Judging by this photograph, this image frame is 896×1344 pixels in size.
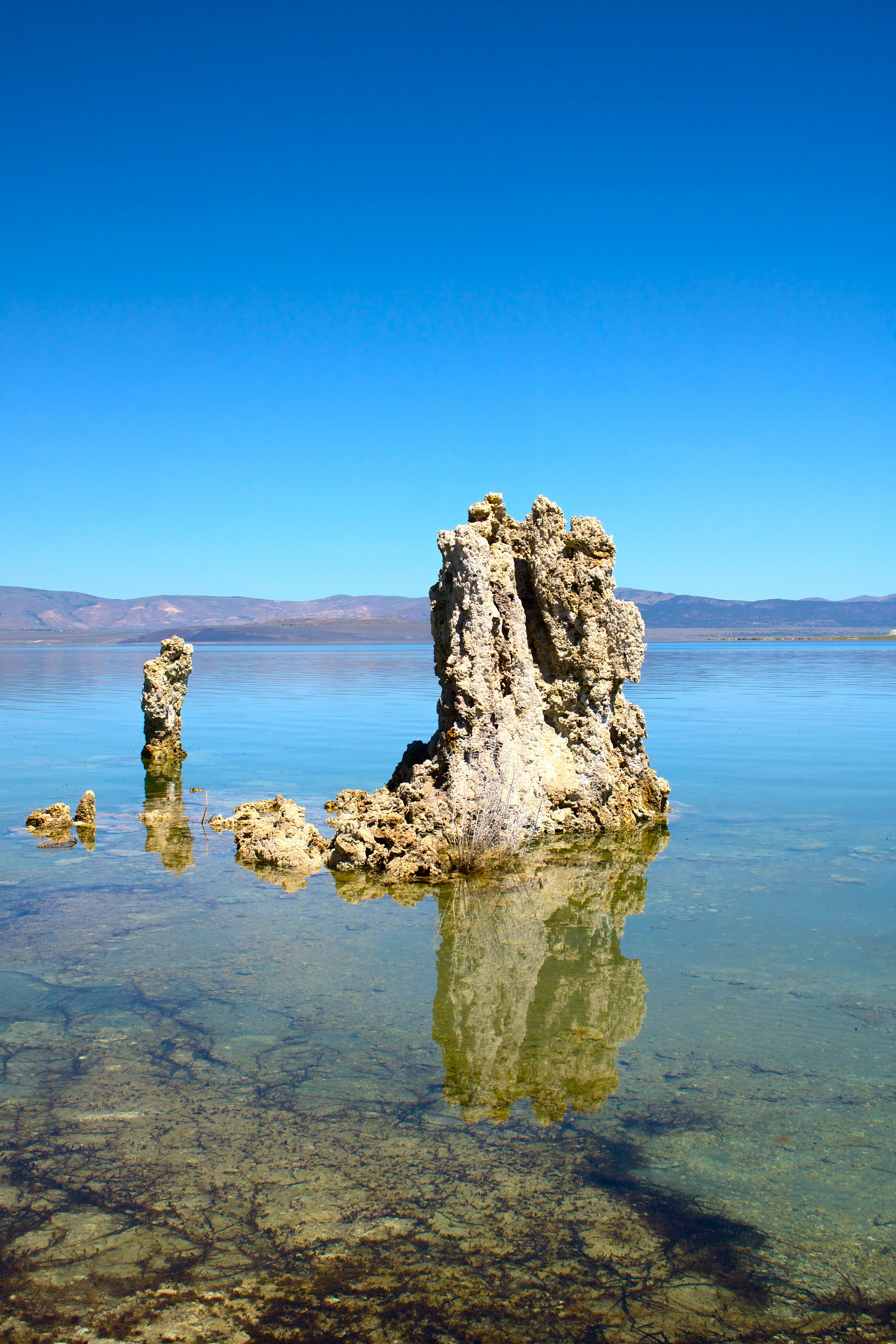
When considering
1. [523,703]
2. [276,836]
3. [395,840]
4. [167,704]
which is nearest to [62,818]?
[276,836]

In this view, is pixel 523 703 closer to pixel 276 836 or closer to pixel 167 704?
pixel 276 836

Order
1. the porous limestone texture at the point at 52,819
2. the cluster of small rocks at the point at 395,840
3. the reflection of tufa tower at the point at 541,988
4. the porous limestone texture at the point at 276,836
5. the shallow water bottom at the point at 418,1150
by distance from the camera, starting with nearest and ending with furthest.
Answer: the shallow water bottom at the point at 418,1150, the reflection of tufa tower at the point at 541,988, the cluster of small rocks at the point at 395,840, the porous limestone texture at the point at 276,836, the porous limestone texture at the point at 52,819

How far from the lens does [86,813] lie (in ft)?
36.6

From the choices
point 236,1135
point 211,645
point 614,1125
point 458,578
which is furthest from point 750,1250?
point 211,645

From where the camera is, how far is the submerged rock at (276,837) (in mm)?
9359

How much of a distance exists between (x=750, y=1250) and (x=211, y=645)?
448ft

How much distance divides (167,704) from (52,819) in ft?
17.8

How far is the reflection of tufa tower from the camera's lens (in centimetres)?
485

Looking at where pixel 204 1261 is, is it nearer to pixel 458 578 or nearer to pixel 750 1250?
pixel 750 1250

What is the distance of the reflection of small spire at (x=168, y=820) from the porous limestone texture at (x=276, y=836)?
1.49ft

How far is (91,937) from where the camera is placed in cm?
713

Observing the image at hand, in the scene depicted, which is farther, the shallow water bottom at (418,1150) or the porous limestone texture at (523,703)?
the porous limestone texture at (523,703)

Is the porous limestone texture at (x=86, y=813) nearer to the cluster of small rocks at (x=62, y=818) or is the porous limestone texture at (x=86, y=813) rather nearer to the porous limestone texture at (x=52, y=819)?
the cluster of small rocks at (x=62, y=818)

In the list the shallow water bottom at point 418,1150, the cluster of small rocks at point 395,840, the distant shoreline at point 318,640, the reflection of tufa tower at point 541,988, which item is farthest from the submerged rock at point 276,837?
the distant shoreline at point 318,640
